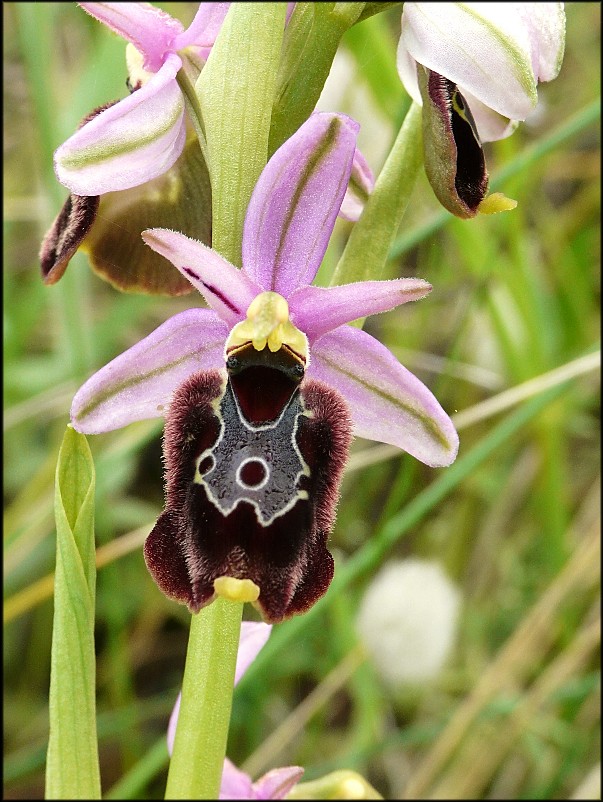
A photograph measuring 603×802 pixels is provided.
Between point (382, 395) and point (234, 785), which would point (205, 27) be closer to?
point (382, 395)

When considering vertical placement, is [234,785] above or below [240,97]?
below

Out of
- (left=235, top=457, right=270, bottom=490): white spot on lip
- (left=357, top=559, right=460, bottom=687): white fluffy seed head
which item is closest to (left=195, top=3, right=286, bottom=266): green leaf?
(left=235, top=457, right=270, bottom=490): white spot on lip

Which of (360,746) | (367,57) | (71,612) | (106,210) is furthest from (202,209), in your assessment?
(360,746)

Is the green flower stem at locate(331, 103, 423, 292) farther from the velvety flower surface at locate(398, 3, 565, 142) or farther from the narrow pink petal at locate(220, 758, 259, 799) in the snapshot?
the narrow pink petal at locate(220, 758, 259, 799)

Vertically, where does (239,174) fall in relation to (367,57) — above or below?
above

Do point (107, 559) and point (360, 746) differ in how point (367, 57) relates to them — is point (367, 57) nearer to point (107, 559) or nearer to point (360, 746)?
point (107, 559)

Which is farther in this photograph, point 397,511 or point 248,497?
point 397,511

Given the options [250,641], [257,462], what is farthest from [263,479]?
[250,641]
